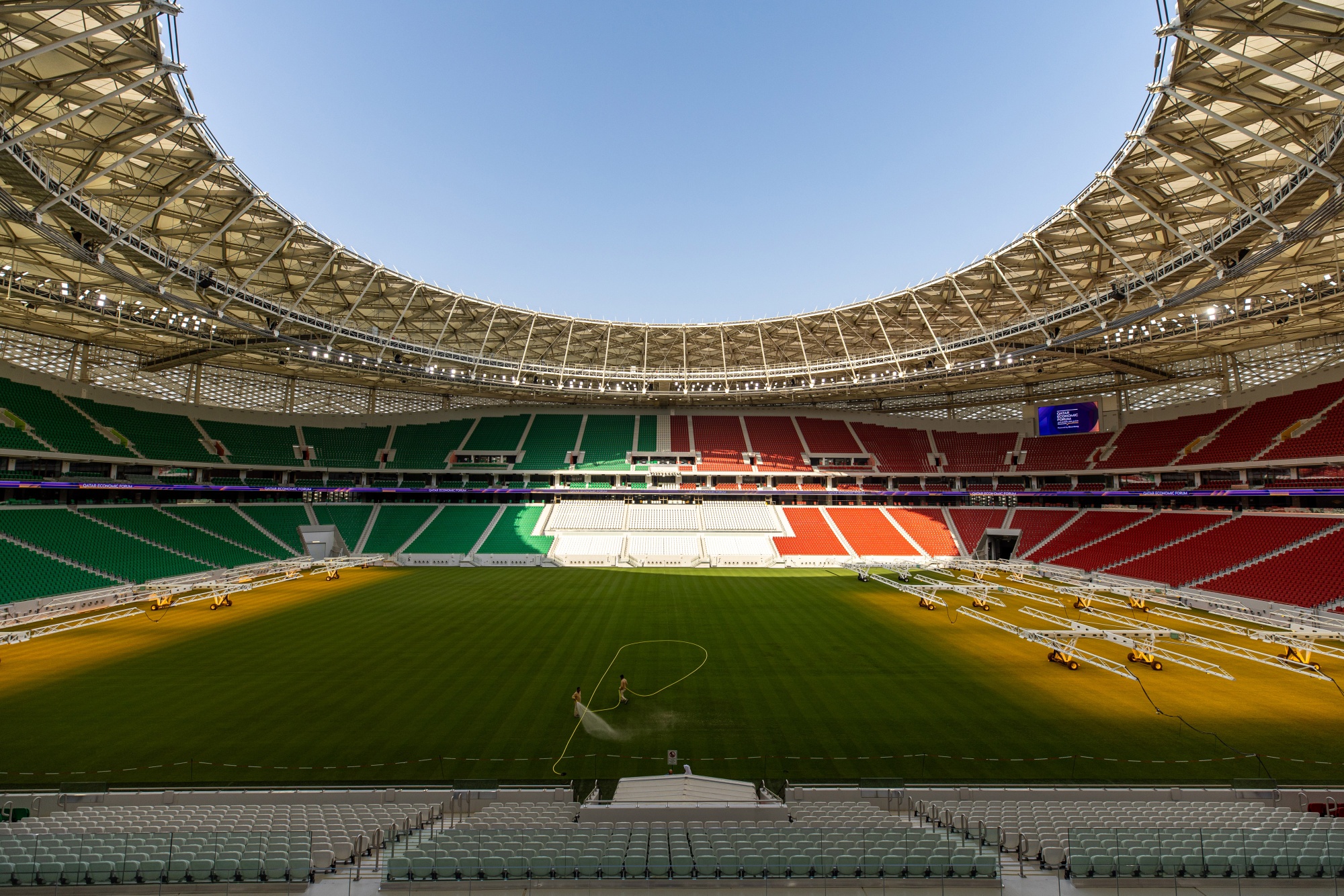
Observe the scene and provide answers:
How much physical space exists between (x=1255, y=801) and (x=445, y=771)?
16703mm

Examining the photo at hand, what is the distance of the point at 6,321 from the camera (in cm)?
3353

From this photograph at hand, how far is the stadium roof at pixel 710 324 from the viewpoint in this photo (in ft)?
54.8

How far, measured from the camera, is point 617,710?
15156mm

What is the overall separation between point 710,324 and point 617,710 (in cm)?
3659

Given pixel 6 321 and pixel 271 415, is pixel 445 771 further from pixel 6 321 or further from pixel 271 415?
pixel 271 415

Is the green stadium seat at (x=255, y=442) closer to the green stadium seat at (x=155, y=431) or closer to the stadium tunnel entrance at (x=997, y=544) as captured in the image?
the green stadium seat at (x=155, y=431)

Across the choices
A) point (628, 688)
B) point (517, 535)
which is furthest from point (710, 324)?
point (628, 688)

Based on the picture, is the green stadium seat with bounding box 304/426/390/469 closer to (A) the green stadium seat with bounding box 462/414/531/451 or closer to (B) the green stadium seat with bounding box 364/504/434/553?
(B) the green stadium seat with bounding box 364/504/434/553

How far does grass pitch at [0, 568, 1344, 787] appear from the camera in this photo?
12094mm

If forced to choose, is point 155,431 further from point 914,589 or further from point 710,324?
point 914,589

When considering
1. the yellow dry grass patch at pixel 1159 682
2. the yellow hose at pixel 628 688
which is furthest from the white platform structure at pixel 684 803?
the yellow dry grass patch at pixel 1159 682

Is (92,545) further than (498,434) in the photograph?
No

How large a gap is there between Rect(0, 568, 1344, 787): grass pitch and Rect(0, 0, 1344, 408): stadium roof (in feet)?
55.1

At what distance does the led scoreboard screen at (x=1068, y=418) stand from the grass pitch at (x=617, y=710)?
24.6 m
